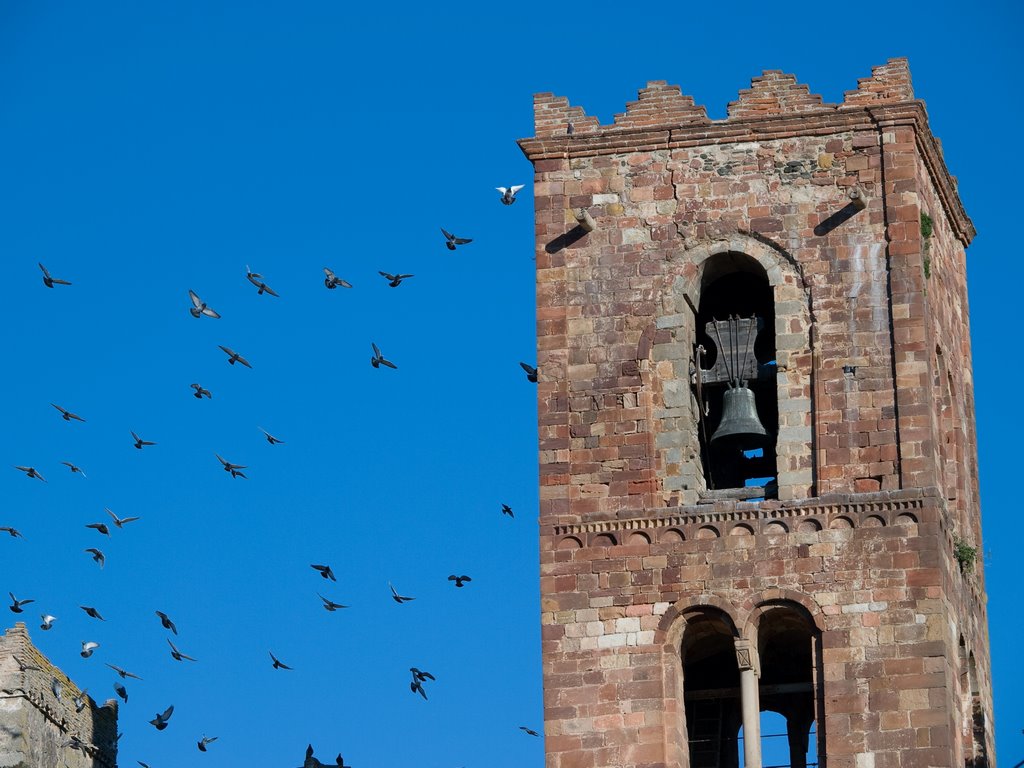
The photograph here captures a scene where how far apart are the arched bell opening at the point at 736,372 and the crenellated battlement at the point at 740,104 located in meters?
2.52

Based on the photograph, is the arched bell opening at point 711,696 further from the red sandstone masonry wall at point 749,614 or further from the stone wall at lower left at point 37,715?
the stone wall at lower left at point 37,715

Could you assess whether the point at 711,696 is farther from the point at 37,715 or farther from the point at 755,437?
the point at 37,715

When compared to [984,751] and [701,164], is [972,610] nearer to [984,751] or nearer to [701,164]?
[984,751]

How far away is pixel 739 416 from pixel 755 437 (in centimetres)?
42

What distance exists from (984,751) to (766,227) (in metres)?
8.86

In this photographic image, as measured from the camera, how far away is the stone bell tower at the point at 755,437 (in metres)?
55.9

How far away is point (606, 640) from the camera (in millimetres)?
56625

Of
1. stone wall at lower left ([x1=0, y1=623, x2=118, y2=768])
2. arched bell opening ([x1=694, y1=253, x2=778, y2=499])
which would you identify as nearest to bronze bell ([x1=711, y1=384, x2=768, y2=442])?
arched bell opening ([x1=694, y1=253, x2=778, y2=499])

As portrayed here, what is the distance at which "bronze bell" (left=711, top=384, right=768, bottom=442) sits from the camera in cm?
5804

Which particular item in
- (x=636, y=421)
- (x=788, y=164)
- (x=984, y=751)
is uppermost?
(x=788, y=164)

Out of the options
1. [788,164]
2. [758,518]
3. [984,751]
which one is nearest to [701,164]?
[788,164]

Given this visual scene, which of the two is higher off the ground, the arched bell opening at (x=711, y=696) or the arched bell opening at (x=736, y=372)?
the arched bell opening at (x=736, y=372)

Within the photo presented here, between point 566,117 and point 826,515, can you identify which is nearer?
point 826,515

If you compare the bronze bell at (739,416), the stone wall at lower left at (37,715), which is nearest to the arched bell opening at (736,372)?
the bronze bell at (739,416)
